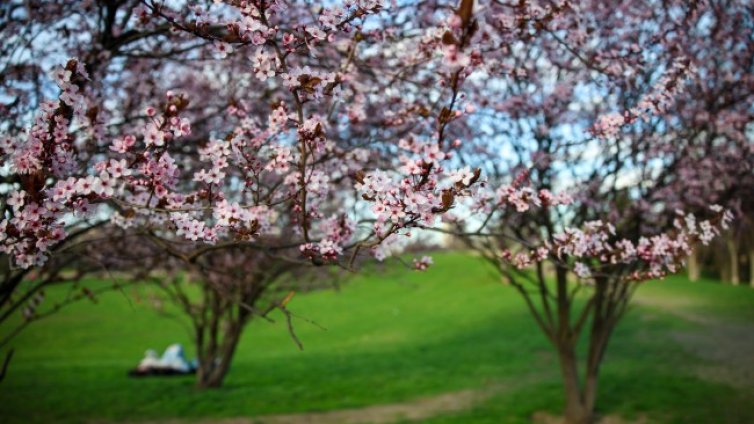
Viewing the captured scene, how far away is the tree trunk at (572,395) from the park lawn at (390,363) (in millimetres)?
1240

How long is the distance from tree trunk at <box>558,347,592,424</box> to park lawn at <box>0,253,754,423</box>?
4.07 ft

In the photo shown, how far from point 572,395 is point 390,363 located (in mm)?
9560

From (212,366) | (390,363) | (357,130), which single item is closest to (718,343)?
(390,363)

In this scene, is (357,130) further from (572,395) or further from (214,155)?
(572,395)

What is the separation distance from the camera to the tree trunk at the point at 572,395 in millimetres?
9629

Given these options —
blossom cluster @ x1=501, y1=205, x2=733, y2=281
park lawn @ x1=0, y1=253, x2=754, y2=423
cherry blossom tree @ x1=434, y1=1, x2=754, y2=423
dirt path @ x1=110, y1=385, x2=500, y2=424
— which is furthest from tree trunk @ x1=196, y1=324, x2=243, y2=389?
blossom cluster @ x1=501, y1=205, x2=733, y2=281

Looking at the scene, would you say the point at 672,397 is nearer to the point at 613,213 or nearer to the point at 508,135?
the point at 613,213

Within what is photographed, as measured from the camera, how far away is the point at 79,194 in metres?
3.09

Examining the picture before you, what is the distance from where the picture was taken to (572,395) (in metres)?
9.82

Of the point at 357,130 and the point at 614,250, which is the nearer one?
the point at 614,250

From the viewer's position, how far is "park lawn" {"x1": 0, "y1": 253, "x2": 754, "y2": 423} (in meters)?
12.0

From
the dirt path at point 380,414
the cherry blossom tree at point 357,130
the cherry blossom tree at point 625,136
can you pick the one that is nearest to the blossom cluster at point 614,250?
the cherry blossom tree at point 357,130

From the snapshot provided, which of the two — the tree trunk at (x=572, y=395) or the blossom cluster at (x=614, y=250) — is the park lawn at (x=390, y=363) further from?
the blossom cluster at (x=614, y=250)

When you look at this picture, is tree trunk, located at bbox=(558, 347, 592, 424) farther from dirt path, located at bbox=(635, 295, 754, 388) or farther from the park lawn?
dirt path, located at bbox=(635, 295, 754, 388)
